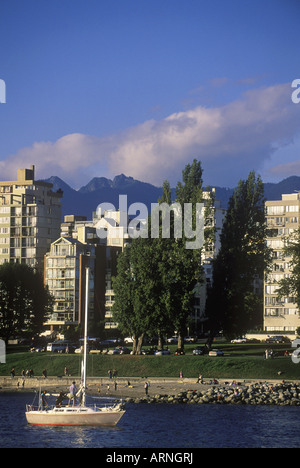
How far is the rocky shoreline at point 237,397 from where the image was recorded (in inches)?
3995

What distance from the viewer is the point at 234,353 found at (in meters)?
131

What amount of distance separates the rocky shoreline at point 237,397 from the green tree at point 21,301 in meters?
50.8

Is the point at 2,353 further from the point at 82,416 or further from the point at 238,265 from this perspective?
the point at 82,416

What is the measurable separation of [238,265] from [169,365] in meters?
18.4

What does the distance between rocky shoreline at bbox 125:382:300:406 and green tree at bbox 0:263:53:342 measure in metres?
50.8

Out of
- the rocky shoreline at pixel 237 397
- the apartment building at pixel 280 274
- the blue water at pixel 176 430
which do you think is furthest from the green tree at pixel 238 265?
the apartment building at pixel 280 274

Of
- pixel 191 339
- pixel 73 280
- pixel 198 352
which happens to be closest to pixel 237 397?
pixel 198 352

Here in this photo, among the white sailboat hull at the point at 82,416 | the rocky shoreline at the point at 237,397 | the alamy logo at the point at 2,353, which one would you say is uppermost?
the alamy logo at the point at 2,353

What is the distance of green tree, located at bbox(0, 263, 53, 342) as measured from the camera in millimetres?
149500

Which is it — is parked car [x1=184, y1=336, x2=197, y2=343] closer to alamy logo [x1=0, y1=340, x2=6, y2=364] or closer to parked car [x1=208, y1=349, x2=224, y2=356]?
alamy logo [x1=0, y1=340, x2=6, y2=364]

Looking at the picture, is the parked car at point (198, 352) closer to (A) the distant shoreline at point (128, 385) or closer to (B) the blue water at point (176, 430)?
(A) the distant shoreline at point (128, 385)

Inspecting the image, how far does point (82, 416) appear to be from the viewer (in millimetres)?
81562
